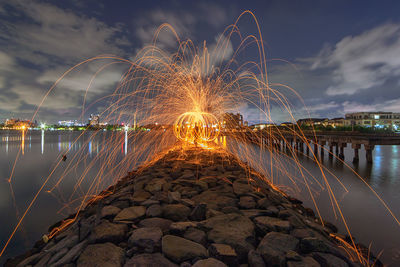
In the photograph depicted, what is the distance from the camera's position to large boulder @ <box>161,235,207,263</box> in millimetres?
2709

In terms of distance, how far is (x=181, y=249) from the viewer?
110 inches

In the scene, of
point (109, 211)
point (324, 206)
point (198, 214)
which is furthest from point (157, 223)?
point (324, 206)

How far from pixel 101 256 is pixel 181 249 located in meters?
1.03

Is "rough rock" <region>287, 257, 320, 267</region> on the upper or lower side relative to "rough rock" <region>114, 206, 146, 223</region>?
lower

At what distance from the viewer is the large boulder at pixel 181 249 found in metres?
2.71

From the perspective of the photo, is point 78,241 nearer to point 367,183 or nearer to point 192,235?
point 192,235

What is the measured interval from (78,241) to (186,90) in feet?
35.2

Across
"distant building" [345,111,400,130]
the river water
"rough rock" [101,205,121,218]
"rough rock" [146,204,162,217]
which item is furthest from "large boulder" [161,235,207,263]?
"distant building" [345,111,400,130]

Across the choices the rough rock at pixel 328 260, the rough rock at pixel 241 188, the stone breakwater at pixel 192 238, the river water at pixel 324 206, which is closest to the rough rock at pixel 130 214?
the stone breakwater at pixel 192 238

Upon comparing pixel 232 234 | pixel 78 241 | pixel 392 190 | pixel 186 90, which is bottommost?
pixel 392 190

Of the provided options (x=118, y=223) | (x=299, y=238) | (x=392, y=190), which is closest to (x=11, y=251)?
(x=118, y=223)

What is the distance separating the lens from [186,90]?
13.1m

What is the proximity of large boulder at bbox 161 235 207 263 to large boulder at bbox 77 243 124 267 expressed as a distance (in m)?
0.58

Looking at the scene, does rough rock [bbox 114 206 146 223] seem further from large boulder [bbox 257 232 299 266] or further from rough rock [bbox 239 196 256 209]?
large boulder [bbox 257 232 299 266]
